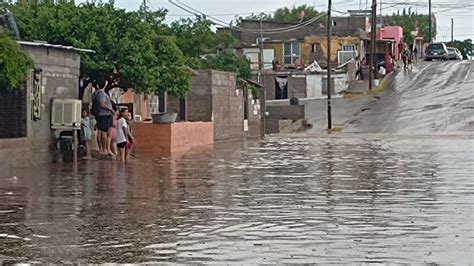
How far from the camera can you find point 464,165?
73.6ft

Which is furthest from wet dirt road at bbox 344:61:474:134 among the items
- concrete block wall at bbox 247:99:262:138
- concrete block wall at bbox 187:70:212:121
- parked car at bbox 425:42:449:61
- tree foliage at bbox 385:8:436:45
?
tree foliage at bbox 385:8:436:45

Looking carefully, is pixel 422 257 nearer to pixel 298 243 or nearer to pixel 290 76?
pixel 298 243

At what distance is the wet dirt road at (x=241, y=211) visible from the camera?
10.0 meters

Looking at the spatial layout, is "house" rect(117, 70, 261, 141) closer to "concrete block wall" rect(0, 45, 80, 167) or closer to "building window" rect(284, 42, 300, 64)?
"concrete block wall" rect(0, 45, 80, 167)

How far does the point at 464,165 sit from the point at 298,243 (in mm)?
12588

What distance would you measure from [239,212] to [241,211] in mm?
128

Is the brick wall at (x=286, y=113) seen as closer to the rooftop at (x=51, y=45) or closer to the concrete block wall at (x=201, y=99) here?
the concrete block wall at (x=201, y=99)

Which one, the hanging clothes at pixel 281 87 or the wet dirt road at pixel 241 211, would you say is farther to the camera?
the hanging clothes at pixel 281 87

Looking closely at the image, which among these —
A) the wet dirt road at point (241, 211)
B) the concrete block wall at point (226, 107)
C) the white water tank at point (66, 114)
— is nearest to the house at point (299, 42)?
the concrete block wall at point (226, 107)

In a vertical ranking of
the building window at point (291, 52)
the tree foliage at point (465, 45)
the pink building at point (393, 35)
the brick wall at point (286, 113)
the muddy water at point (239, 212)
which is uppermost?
the tree foliage at point (465, 45)

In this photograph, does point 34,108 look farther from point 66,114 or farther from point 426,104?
point 426,104

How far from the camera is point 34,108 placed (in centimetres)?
2281

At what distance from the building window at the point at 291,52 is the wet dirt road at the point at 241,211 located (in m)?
59.1

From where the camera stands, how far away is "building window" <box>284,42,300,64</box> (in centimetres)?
8425
